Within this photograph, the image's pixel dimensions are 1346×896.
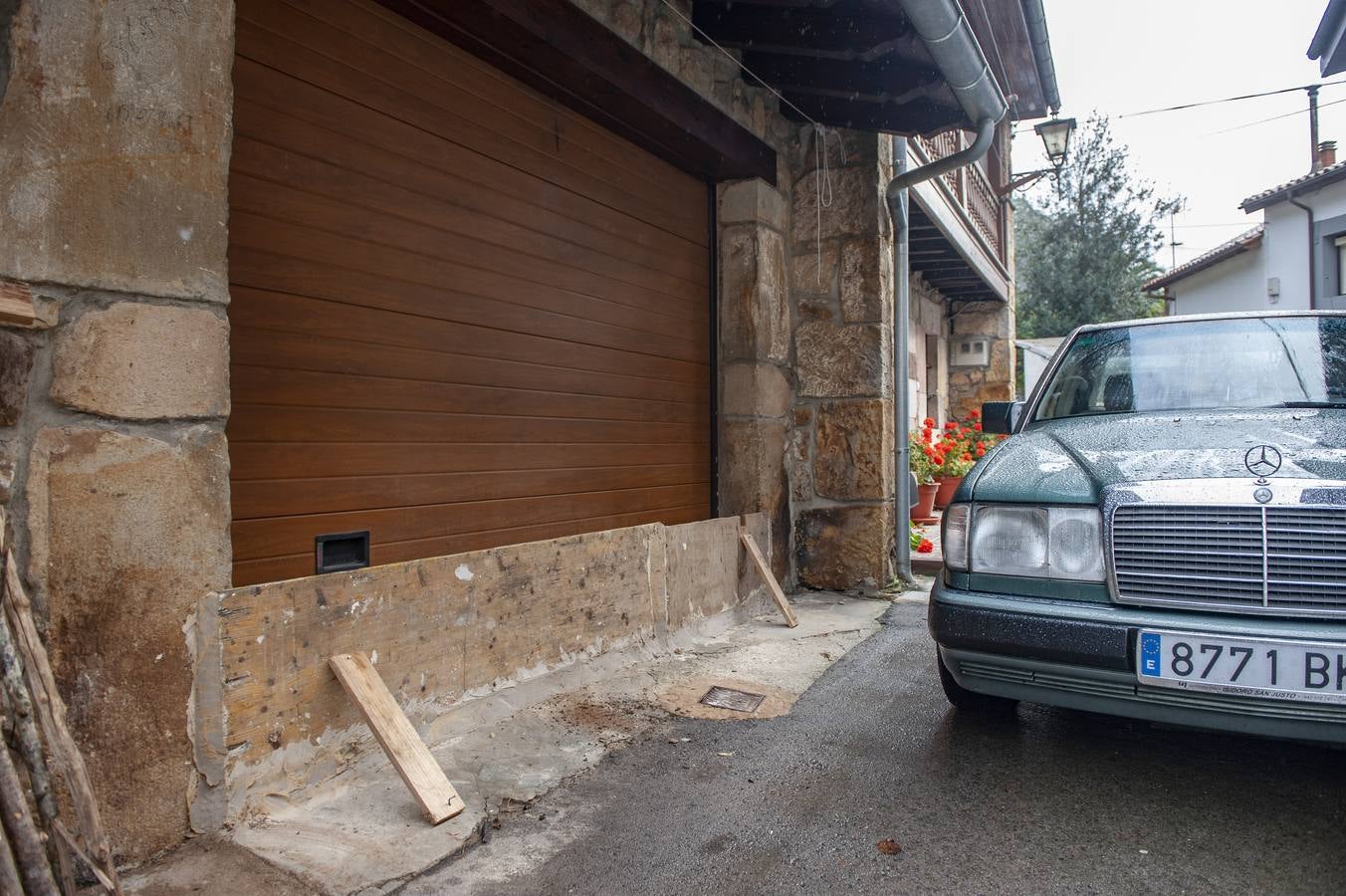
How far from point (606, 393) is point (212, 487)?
7.34 ft

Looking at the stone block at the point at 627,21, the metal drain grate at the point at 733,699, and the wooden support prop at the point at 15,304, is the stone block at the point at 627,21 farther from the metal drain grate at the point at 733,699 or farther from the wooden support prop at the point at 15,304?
the metal drain grate at the point at 733,699

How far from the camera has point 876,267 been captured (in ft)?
17.7

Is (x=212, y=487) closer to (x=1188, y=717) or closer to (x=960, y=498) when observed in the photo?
(x=960, y=498)

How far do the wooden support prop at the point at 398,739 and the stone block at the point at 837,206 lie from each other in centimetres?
405

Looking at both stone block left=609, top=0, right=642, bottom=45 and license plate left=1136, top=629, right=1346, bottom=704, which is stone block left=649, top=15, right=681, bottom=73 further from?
license plate left=1136, top=629, right=1346, bottom=704

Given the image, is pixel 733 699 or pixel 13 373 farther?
pixel 733 699

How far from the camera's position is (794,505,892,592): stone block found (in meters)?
5.37

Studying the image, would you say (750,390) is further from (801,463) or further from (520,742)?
(520,742)

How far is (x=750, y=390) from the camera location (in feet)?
16.5

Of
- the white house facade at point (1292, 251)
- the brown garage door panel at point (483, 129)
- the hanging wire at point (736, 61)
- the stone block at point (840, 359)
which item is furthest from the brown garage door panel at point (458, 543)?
the white house facade at point (1292, 251)

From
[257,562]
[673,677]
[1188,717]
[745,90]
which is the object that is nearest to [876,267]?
[745,90]

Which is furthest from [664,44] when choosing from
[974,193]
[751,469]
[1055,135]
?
[1055,135]

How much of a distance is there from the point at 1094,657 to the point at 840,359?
11.0ft

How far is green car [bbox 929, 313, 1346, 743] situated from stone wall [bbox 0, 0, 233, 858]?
2117 mm
